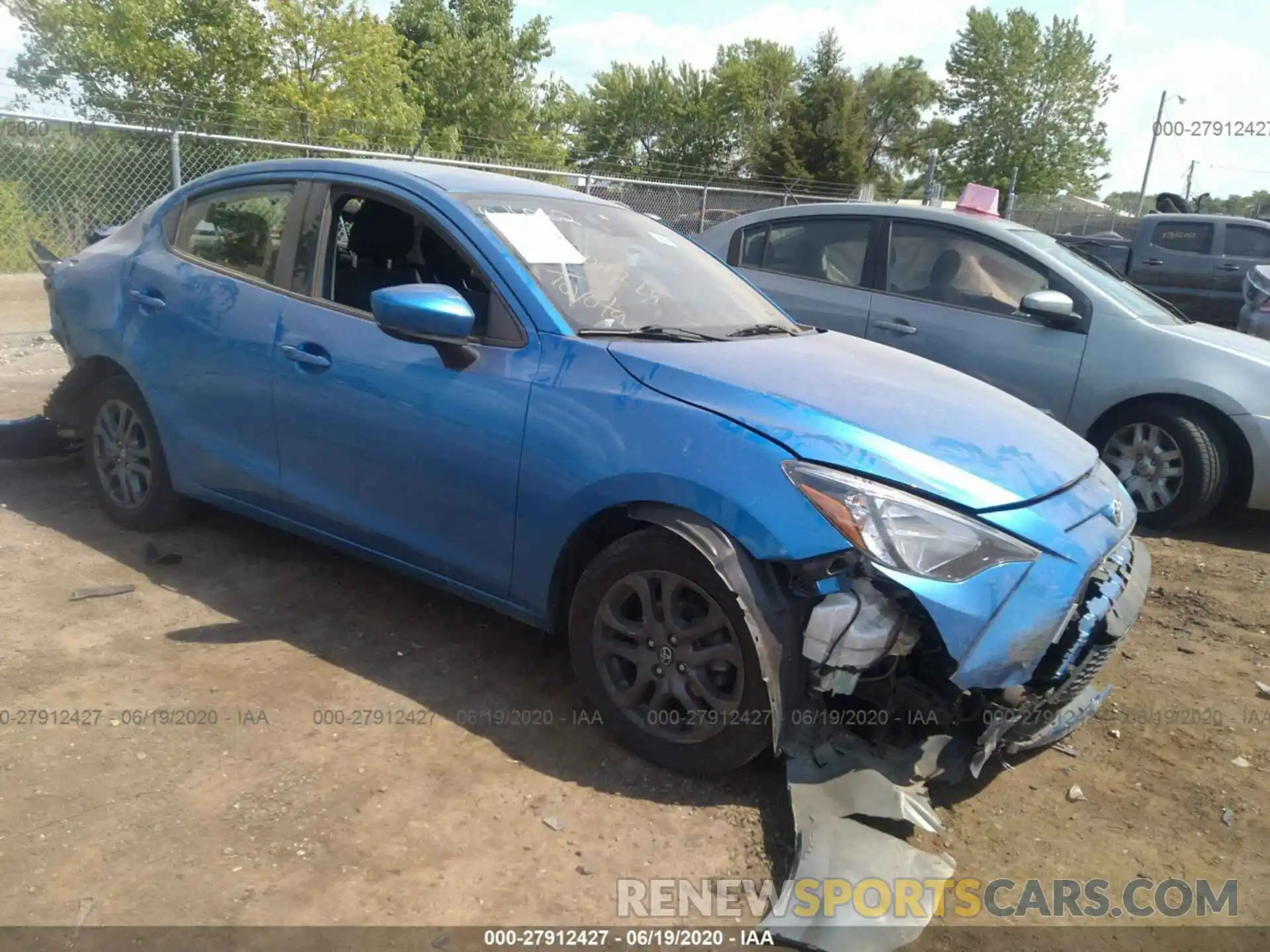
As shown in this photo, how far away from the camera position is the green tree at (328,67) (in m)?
18.0

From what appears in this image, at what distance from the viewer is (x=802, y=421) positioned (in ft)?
8.87

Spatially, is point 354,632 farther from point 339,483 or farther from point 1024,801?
point 1024,801

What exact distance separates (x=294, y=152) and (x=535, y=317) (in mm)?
10162

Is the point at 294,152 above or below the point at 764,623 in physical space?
above

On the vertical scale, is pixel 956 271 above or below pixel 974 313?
above

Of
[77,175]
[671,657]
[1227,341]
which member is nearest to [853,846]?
[671,657]

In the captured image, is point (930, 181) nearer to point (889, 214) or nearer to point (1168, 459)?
point (889, 214)

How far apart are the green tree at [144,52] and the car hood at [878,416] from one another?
55.9 ft

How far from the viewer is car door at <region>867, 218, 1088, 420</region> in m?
5.69

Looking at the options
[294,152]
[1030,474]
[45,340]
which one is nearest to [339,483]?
[1030,474]

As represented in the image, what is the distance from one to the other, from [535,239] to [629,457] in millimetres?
1050

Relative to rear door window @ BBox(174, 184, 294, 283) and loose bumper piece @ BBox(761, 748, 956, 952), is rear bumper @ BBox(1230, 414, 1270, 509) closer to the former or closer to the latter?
loose bumper piece @ BBox(761, 748, 956, 952)

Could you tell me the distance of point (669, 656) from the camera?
9.19 ft

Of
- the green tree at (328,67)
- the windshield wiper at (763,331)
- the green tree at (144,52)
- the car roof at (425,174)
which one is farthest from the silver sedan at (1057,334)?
the green tree at (144,52)
